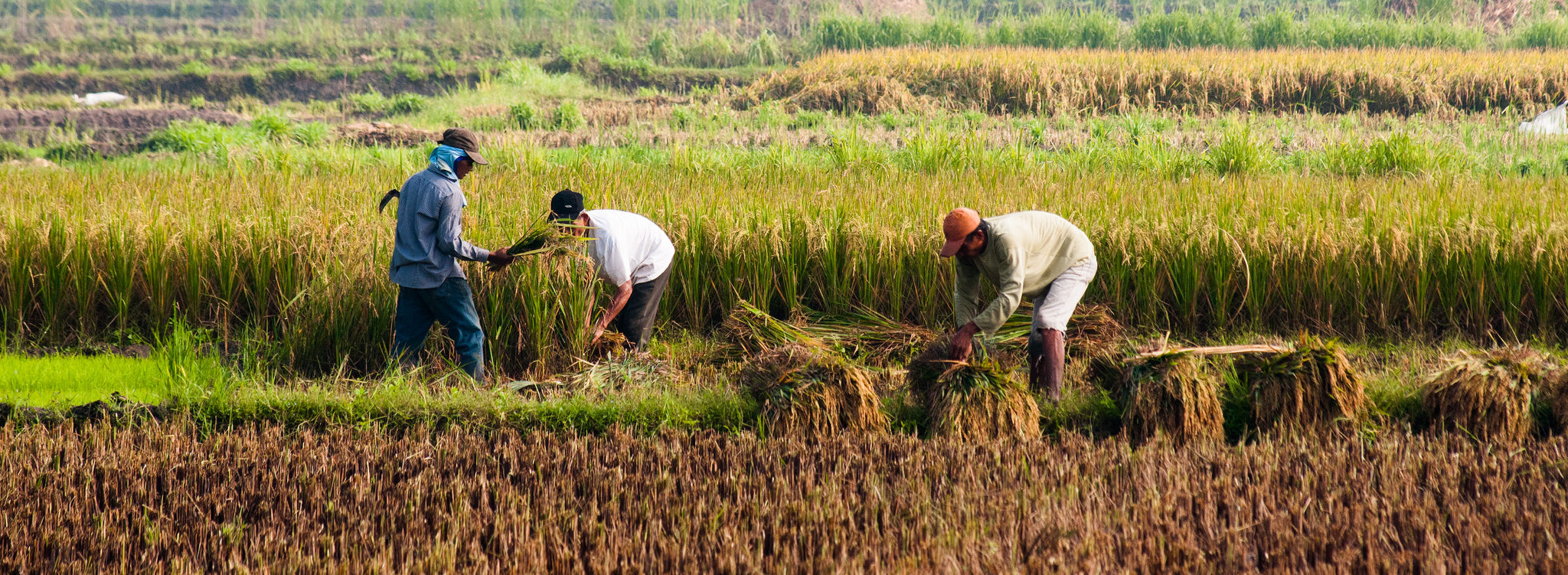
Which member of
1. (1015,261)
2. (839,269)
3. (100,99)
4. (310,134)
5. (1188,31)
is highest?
(1188,31)

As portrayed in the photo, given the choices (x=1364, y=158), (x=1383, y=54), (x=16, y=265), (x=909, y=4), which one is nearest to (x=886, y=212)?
(x=16, y=265)

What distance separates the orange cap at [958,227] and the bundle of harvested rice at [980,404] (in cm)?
47

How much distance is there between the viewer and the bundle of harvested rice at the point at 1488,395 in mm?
3961

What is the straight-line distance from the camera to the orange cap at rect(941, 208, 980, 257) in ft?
13.9

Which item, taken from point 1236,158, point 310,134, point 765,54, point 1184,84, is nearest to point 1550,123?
point 1184,84

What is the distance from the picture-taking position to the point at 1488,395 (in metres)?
3.98

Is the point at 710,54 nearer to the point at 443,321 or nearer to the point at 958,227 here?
the point at 443,321

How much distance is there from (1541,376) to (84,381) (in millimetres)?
6421

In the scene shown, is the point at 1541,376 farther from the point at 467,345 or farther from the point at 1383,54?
the point at 1383,54

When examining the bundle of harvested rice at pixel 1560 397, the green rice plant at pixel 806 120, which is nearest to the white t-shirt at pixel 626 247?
the bundle of harvested rice at pixel 1560 397

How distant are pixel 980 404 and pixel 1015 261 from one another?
70cm

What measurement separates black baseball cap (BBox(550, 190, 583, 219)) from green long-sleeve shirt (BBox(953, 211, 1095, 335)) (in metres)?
1.90

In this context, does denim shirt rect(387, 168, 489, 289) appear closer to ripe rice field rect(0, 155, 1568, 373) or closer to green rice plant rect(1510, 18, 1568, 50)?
ripe rice field rect(0, 155, 1568, 373)

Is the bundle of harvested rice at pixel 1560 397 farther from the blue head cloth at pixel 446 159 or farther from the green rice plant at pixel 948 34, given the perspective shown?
the green rice plant at pixel 948 34
